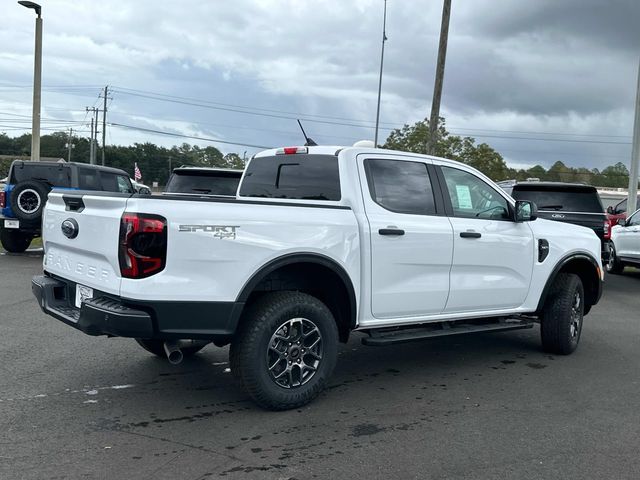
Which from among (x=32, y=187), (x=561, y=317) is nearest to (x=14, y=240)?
(x=32, y=187)

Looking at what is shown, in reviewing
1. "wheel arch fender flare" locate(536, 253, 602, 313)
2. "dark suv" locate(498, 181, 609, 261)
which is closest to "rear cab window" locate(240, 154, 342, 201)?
"wheel arch fender flare" locate(536, 253, 602, 313)

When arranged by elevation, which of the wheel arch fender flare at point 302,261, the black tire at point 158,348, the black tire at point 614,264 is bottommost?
the black tire at point 158,348

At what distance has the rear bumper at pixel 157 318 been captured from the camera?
149 inches

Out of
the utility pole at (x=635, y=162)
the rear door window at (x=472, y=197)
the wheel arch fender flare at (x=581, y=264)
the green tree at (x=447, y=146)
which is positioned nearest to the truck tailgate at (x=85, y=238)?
the rear door window at (x=472, y=197)

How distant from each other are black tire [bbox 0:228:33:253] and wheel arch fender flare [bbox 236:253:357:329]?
1090cm

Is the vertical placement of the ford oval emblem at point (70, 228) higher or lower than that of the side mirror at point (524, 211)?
lower

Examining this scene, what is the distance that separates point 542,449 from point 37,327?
5450 millimetres

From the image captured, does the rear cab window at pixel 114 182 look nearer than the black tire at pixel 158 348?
No

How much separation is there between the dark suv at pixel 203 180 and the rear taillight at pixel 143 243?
6931 mm

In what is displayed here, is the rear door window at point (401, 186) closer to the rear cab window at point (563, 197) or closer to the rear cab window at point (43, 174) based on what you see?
the rear cab window at point (563, 197)

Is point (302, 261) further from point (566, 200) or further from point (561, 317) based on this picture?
point (566, 200)

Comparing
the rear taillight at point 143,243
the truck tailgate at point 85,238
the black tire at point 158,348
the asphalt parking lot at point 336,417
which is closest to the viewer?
the asphalt parking lot at point 336,417

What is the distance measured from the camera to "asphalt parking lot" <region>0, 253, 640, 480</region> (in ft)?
11.7

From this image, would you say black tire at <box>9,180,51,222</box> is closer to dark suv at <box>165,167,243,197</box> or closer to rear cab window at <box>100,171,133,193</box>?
rear cab window at <box>100,171,133,193</box>
